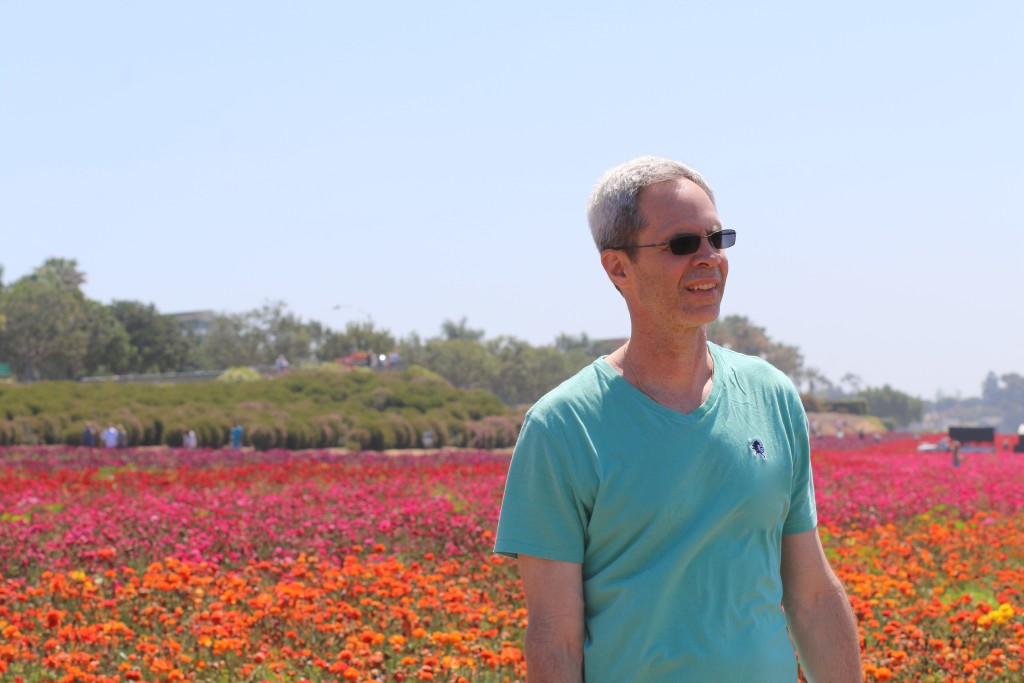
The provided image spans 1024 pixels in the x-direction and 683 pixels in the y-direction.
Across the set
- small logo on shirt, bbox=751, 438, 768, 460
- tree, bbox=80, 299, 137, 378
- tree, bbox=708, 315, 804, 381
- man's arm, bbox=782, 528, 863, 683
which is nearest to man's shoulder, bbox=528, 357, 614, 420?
small logo on shirt, bbox=751, 438, 768, 460

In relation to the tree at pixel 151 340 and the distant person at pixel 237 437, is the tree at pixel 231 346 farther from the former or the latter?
the distant person at pixel 237 437

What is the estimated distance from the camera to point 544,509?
2.13 metres

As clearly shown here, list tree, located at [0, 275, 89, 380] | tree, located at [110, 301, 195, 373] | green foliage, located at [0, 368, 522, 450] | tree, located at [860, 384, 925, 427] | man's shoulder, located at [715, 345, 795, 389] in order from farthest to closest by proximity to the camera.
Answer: tree, located at [860, 384, 925, 427] < tree, located at [110, 301, 195, 373] < tree, located at [0, 275, 89, 380] < green foliage, located at [0, 368, 522, 450] < man's shoulder, located at [715, 345, 795, 389]

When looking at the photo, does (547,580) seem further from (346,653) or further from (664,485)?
(346,653)

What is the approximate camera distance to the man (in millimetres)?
2127

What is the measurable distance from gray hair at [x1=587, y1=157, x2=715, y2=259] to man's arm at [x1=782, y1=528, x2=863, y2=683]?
68cm

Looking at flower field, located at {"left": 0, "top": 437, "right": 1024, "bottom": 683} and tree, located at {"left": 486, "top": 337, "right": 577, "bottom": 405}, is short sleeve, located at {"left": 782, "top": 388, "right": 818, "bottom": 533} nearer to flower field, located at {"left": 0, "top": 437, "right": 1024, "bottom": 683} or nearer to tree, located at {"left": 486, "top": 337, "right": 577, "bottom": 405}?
flower field, located at {"left": 0, "top": 437, "right": 1024, "bottom": 683}

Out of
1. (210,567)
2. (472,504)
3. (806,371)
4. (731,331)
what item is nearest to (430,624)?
(210,567)

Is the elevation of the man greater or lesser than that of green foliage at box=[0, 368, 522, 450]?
greater

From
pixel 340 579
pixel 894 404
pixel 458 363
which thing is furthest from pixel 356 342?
pixel 894 404

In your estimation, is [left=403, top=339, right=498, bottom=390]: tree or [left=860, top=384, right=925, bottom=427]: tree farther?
[left=860, top=384, right=925, bottom=427]: tree

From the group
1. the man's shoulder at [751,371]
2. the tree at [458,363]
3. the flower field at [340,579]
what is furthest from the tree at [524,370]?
the man's shoulder at [751,371]

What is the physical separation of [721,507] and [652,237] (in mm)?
505

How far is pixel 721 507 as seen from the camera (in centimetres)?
214
